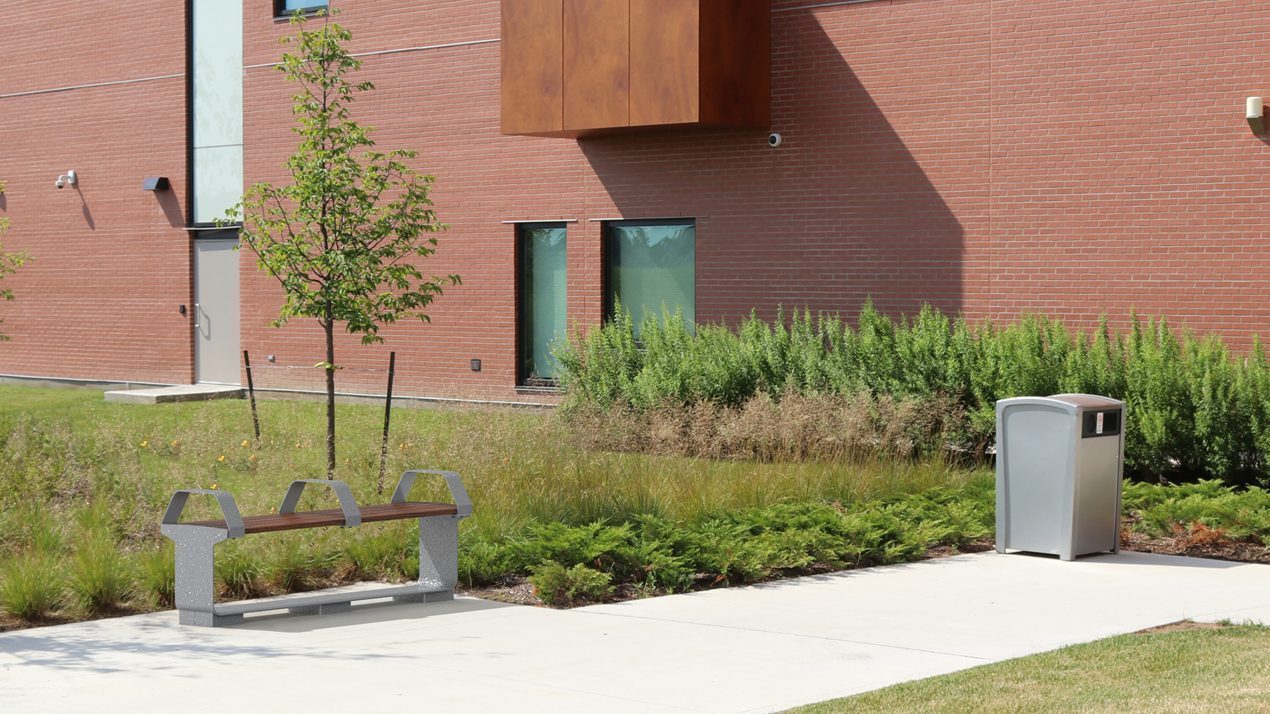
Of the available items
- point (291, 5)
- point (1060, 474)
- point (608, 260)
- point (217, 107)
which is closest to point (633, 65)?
point (608, 260)

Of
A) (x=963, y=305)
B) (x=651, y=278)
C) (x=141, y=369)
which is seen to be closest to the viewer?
(x=963, y=305)

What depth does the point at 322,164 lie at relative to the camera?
14961 millimetres

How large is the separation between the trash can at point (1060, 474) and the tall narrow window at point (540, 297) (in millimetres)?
10959

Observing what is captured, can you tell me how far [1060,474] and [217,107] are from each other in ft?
59.1

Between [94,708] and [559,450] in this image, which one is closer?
[94,708]

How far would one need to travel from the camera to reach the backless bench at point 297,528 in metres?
8.41

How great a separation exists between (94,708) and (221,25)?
2047 cm

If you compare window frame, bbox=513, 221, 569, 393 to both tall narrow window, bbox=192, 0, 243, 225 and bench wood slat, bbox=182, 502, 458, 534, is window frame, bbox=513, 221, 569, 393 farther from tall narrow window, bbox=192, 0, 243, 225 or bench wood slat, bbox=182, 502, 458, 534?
bench wood slat, bbox=182, 502, 458, 534

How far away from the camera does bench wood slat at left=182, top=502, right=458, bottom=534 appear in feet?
28.3

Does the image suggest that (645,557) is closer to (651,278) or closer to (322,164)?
(322,164)

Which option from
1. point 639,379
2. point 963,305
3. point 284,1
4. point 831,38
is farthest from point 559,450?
point 284,1

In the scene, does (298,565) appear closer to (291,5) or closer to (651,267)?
A: (651,267)

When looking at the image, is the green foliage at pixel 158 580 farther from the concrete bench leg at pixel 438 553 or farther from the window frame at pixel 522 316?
the window frame at pixel 522 316

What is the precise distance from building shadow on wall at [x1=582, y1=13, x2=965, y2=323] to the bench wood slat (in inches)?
393
